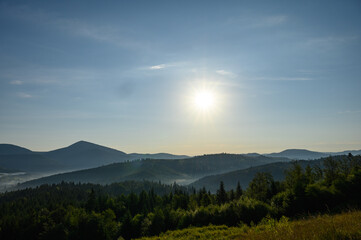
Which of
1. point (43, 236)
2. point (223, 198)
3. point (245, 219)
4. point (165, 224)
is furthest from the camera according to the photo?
point (223, 198)

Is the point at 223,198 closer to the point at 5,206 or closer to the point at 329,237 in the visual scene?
the point at 329,237

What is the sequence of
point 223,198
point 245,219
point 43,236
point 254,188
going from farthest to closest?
1. point 223,198
2. point 43,236
3. point 254,188
4. point 245,219

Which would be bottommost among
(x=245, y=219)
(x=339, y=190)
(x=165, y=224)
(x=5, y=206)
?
(x=5, y=206)

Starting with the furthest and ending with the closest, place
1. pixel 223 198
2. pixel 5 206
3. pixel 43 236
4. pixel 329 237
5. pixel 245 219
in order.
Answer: pixel 5 206 < pixel 223 198 < pixel 43 236 < pixel 245 219 < pixel 329 237

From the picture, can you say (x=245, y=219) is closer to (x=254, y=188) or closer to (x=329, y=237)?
(x=329, y=237)

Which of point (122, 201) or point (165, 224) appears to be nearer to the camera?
point (165, 224)

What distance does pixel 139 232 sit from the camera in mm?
74500

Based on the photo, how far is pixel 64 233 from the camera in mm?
87312

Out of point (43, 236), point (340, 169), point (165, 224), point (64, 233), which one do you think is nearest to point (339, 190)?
A: point (165, 224)

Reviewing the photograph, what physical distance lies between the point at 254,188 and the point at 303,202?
50.7m

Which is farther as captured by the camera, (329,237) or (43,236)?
(43,236)

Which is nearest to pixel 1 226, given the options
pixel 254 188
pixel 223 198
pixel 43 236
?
pixel 43 236

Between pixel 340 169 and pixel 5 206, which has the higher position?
pixel 340 169

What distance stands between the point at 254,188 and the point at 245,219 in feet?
178
